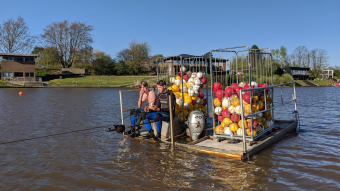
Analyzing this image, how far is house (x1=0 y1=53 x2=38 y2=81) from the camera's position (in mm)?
55281

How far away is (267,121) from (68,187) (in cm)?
626

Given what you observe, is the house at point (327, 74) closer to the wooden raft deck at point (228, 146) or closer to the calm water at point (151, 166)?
the calm water at point (151, 166)

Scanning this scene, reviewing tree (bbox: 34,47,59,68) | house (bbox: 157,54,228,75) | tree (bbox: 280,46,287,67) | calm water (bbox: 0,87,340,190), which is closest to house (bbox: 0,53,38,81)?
tree (bbox: 34,47,59,68)

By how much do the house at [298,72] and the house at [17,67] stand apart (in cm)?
7205

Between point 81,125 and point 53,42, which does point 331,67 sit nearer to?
point 53,42

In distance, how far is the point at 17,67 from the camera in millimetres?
56281

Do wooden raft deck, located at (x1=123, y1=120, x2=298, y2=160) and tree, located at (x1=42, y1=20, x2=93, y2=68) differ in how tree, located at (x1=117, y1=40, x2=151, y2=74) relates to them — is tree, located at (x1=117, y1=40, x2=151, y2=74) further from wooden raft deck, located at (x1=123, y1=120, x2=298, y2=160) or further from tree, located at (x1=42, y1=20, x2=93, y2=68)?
wooden raft deck, located at (x1=123, y1=120, x2=298, y2=160)

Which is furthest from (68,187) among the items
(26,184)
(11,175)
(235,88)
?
(235,88)

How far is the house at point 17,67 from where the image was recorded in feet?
181

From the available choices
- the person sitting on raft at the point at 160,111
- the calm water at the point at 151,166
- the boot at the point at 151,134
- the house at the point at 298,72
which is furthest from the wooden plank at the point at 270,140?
the house at the point at 298,72

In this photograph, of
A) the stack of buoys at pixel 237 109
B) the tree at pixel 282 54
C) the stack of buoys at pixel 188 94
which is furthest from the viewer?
the tree at pixel 282 54

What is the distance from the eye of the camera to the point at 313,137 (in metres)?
9.97

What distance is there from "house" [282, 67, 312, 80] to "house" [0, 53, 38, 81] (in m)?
72.0

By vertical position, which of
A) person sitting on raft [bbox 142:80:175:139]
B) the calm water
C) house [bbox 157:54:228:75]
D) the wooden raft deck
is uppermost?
house [bbox 157:54:228:75]
